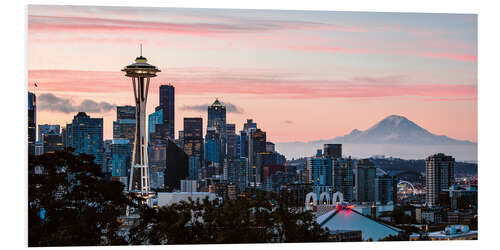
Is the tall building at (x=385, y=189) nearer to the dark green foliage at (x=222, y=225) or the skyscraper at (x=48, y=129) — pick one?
the dark green foliage at (x=222, y=225)

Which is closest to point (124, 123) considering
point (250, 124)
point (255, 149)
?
point (250, 124)

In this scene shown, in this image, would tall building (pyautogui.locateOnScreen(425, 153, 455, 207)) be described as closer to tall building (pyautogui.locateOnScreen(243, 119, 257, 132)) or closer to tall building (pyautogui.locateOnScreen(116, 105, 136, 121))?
tall building (pyautogui.locateOnScreen(243, 119, 257, 132))

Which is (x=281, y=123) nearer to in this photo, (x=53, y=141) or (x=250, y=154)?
(x=250, y=154)

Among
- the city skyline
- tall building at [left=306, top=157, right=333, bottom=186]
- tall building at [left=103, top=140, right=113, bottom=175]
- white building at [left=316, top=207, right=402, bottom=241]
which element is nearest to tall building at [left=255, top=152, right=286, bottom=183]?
tall building at [left=306, top=157, right=333, bottom=186]

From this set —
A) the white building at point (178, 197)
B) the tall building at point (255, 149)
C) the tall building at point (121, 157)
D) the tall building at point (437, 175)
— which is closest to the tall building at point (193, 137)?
the tall building at point (255, 149)

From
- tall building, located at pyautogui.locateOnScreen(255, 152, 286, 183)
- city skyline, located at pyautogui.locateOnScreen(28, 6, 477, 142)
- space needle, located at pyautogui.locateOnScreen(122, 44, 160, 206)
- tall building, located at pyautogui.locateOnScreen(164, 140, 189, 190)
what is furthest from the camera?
tall building, located at pyautogui.locateOnScreen(164, 140, 189, 190)

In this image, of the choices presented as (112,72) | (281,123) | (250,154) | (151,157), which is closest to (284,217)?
(281,123)

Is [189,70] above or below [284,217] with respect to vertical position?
above
